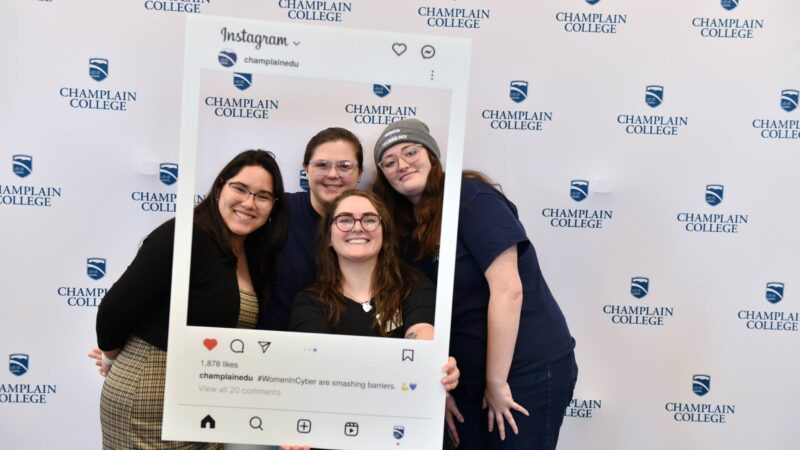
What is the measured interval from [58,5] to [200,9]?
52 cm

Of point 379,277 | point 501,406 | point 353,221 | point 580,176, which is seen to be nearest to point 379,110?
point 353,221

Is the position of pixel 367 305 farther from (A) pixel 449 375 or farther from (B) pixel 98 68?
(B) pixel 98 68

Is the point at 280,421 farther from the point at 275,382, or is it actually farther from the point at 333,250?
the point at 333,250

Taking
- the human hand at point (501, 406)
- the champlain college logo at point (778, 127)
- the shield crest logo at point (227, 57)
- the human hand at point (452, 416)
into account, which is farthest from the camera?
the champlain college logo at point (778, 127)

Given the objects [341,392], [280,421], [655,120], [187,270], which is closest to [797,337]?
[655,120]

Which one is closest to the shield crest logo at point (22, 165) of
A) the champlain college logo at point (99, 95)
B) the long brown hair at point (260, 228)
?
the champlain college logo at point (99, 95)

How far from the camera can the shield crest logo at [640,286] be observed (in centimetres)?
228

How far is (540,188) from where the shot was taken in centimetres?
225

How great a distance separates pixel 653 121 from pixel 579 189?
0.39 metres

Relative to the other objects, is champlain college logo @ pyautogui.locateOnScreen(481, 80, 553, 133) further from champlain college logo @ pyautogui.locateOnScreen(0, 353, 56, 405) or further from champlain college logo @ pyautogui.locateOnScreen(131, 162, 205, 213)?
champlain college logo @ pyautogui.locateOnScreen(0, 353, 56, 405)

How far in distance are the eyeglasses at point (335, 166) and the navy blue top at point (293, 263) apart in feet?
0.33

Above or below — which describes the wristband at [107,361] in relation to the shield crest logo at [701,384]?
above

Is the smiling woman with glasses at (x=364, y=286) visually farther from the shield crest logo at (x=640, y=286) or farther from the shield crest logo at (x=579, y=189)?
the shield crest logo at (x=640, y=286)

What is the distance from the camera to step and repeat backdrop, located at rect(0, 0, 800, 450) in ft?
7.11
